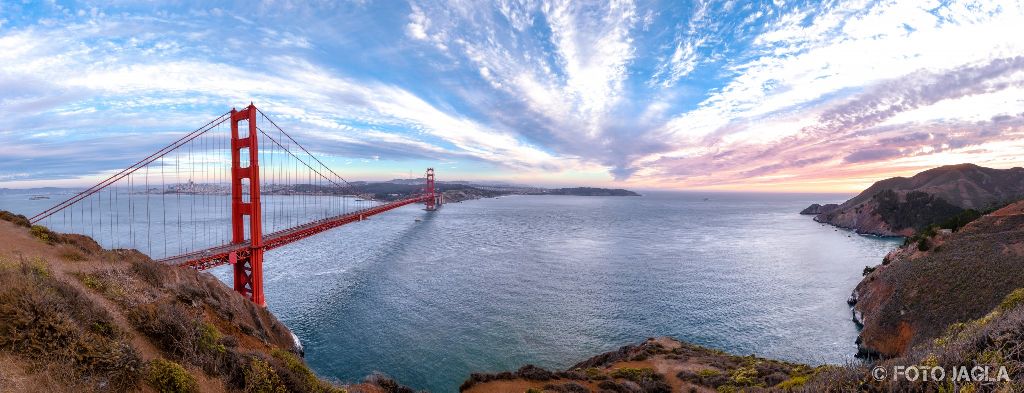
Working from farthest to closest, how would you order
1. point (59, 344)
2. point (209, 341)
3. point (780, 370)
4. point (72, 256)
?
point (780, 370) < point (72, 256) < point (209, 341) < point (59, 344)

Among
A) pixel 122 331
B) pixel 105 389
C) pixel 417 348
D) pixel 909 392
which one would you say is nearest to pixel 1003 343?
pixel 909 392

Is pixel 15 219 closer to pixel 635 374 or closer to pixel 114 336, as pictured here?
pixel 114 336

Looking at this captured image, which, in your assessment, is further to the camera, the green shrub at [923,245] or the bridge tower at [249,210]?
the green shrub at [923,245]

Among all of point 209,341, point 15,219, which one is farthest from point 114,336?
point 15,219

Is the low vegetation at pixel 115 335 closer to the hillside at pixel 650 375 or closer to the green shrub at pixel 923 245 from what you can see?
the hillside at pixel 650 375

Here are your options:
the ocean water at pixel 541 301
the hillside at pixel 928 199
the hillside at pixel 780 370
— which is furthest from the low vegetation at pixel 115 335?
the hillside at pixel 928 199

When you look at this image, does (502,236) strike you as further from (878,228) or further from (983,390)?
(878,228)
